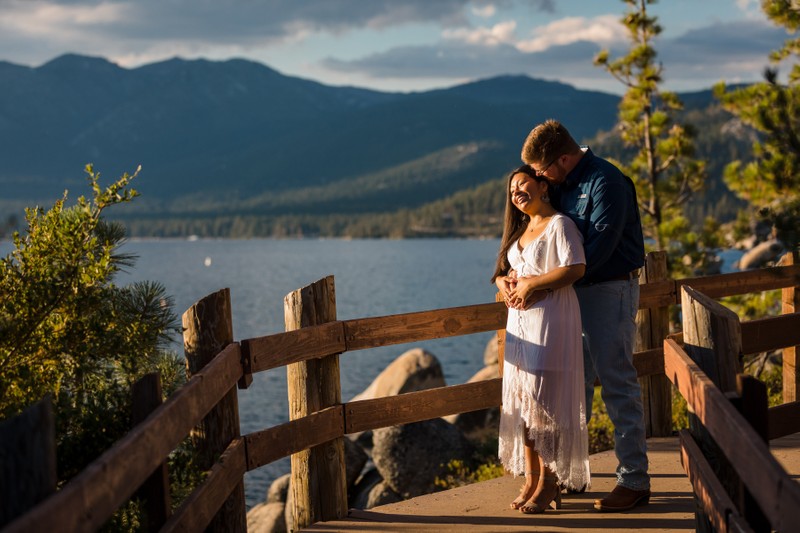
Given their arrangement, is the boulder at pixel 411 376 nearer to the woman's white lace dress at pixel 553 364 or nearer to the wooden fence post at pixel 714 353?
the woman's white lace dress at pixel 553 364

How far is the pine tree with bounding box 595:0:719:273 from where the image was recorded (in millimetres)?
15500

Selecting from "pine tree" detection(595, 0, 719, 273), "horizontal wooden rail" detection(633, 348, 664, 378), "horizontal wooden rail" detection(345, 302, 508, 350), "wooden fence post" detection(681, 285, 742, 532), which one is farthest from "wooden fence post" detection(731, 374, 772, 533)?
"pine tree" detection(595, 0, 719, 273)

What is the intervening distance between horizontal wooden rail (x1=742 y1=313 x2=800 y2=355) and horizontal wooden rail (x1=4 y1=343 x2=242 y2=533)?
3.18 m

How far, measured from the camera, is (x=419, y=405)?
20.1 ft

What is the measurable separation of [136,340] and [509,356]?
2049 mm

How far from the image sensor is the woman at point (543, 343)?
5.23 meters

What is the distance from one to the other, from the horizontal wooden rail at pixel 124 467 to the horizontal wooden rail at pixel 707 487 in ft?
6.34

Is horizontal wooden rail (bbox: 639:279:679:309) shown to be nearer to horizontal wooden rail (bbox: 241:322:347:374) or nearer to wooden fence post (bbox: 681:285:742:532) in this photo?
horizontal wooden rail (bbox: 241:322:347:374)

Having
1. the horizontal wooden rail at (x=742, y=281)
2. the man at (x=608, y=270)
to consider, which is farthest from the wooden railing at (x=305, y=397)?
the man at (x=608, y=270)

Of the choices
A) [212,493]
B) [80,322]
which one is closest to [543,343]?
[212,493]

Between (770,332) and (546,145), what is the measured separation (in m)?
1.92

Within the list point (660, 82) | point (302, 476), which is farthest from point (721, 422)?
point (660, 82)

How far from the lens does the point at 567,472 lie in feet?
17.6

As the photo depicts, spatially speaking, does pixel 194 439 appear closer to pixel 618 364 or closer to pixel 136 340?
pixel 136 340
